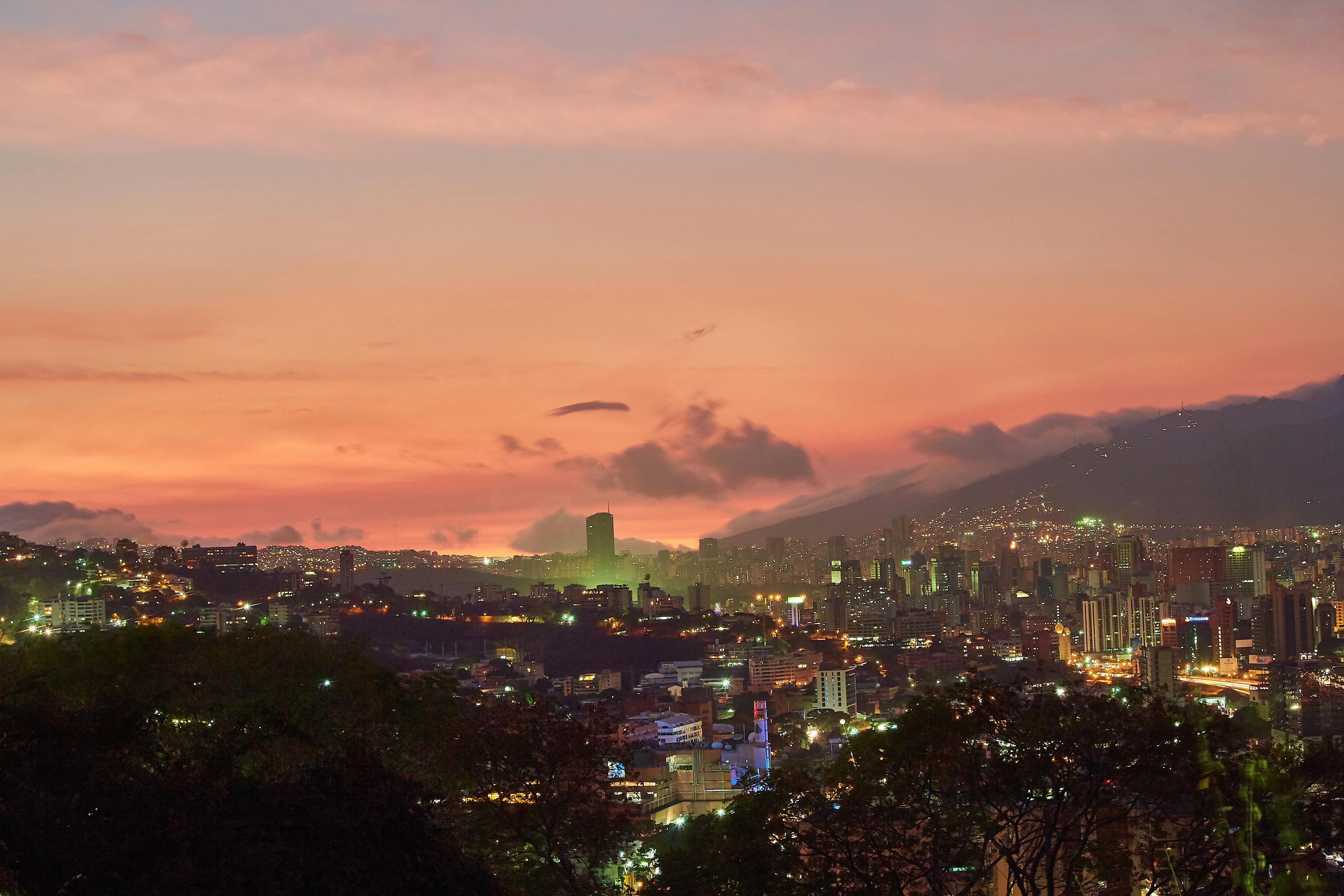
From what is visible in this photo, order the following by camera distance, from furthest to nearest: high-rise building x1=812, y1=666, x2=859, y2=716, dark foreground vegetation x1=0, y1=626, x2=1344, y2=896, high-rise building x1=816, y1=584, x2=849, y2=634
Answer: high-rise building x1=816, y1=584, x2=849, y2=634 < high-rise building x1=812, y1=666, x2=859, y2=716 < dark foreground vegetation x1=0, y1=626, x2=1344, y2=896

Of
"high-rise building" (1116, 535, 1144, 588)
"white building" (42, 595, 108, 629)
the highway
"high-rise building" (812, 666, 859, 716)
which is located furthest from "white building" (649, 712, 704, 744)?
"high-rise building" (1116, 535, 1144, 588)

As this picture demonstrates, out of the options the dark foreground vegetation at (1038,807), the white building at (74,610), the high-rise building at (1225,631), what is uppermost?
the white building at (74,610)

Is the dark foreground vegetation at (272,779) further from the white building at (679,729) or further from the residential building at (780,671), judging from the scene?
the residential building at (780,671)

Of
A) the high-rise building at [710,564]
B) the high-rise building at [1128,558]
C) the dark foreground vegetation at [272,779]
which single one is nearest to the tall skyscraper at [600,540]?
the high-rise building at [710,564]

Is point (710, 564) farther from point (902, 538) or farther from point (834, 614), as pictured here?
point (834, 614)

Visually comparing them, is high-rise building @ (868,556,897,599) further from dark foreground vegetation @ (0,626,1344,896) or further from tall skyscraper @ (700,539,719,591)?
dark foreground vegetation @ (0,626,1344,896)

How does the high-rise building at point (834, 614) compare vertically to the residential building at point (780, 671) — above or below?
above
